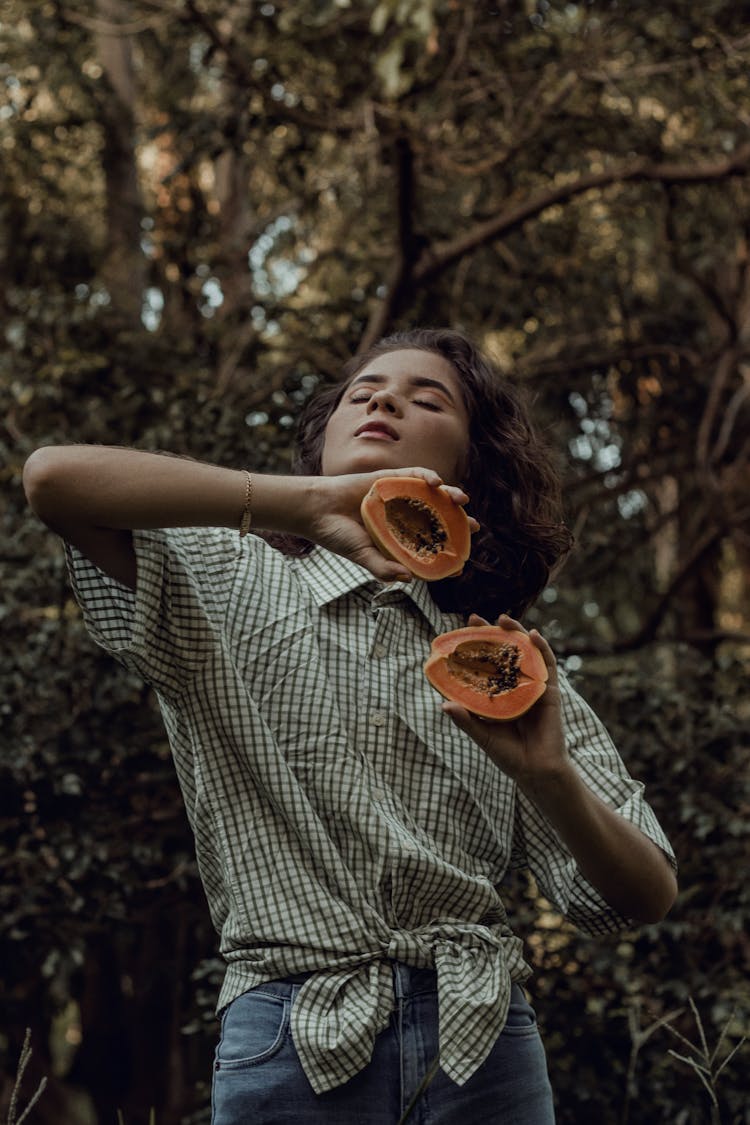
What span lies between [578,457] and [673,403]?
19.1 inches

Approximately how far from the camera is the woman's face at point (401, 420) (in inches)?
75.0

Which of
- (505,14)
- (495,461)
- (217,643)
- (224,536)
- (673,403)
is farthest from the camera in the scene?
(673,403)

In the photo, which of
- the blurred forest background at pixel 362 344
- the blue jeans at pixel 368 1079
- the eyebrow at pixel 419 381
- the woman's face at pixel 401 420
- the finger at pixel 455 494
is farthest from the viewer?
the blurred forest background at pixel 362 344

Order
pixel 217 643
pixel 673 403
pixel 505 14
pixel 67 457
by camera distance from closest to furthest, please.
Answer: pixel 67 457 → pixel 217 643 → pixel 505 14 → pixel 673 403

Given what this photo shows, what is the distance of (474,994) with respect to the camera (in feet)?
5.12

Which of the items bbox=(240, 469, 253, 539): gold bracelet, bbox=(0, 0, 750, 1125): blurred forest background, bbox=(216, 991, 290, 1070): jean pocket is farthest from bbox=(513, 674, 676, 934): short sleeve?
bbox=(0, 0, 750, 1125): blurred forest background

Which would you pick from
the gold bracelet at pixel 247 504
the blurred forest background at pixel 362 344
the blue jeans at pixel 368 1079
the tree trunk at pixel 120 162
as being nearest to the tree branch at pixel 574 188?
the blurred forest background at pixel 362 344

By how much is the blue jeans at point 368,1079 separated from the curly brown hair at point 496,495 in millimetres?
722

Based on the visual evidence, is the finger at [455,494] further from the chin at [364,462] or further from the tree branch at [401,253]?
the tree branch at [401,253]

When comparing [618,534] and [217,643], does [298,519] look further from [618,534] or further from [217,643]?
[618,534]

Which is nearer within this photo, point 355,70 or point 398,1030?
point 398,1030

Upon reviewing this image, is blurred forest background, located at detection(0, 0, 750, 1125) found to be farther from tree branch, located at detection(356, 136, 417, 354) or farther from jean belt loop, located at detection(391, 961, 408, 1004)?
jean belt loop, located at detection(391, 961, 408, 1004)

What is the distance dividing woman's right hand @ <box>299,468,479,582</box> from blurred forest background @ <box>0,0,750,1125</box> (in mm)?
1637

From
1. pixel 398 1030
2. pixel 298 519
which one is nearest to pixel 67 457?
pixel 298 519
